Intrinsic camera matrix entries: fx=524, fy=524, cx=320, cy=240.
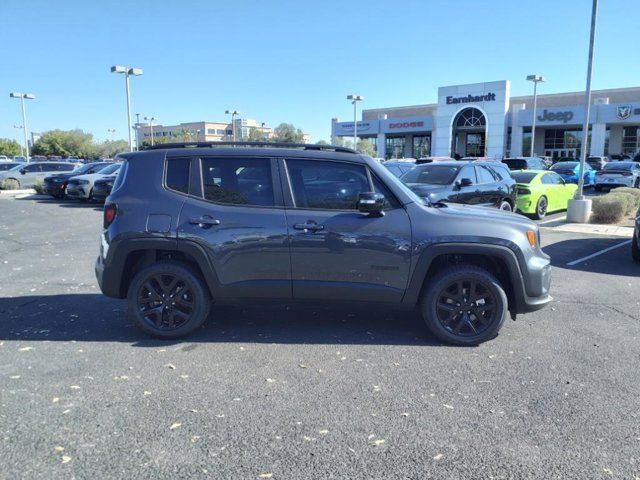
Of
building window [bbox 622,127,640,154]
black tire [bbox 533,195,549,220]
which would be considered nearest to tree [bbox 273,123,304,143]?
building window [bbox 622,127,640,154]

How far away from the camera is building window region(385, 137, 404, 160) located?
2645 inches

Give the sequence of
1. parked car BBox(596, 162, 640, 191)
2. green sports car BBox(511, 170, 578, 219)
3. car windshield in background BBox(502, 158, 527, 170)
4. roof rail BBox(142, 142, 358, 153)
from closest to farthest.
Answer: roof rail BBox(142, 142, 358, 153) < green sports car BBox(511, 170, 578, 219) < car windshield in background BBox(502, 158, 527, 170) < parked car BBox(596, 162, 640, 191)

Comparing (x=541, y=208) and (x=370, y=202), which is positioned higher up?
(x=370, y=202)

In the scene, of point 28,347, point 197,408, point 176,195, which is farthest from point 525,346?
point 28,347

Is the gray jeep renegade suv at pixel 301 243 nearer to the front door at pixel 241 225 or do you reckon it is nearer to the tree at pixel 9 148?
the front door at pixel 241 225

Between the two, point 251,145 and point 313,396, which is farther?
point 251,145

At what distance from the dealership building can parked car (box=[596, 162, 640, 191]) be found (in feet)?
85.8

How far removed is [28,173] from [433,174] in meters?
23.1

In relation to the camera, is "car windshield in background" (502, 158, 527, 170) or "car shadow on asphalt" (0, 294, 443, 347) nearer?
"car shadow on asphalt" (0, 294, 443, 347)

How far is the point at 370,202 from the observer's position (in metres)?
4.60

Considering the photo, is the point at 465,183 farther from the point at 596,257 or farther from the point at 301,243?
the point at 301,243

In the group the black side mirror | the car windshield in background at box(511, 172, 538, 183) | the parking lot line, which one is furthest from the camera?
the car windshield in background at box(511, 172, 538, 183)

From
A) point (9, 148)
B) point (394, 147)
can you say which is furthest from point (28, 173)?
point (9, 148)

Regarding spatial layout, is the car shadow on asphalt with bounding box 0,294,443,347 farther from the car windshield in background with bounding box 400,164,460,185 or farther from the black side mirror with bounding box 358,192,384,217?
the car windshield in background with bounding box 400,164,460,185
